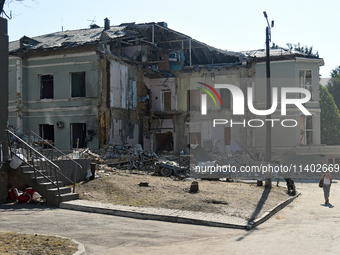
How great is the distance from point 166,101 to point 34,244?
25403 millimetres

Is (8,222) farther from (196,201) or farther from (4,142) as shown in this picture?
(196,201)

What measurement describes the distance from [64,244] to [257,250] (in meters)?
3.68

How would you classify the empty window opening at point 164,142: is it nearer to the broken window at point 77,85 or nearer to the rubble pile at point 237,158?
the rubble pile at point 237,158

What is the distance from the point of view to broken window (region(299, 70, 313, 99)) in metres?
28.1

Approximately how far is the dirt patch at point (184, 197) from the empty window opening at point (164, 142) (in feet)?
50.5

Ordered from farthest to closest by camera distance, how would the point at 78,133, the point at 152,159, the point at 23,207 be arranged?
the point at 78,133
the point at 152,159
the point at 23,207

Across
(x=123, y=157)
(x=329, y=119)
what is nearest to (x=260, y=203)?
(x=123, y=157)

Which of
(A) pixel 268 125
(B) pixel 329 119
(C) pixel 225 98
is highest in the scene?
(C) pixel 225 98

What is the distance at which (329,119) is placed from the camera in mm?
48688

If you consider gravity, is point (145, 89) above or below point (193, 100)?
above

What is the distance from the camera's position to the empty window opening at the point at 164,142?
104 ft

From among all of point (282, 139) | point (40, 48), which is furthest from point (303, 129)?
point (40, 48)

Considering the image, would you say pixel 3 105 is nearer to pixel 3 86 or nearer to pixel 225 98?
pixel 3 86

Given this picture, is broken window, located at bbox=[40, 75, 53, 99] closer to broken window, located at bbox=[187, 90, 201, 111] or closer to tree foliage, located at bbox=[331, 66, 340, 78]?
broken window, located at bbox=[187, 90, 201, 111]
